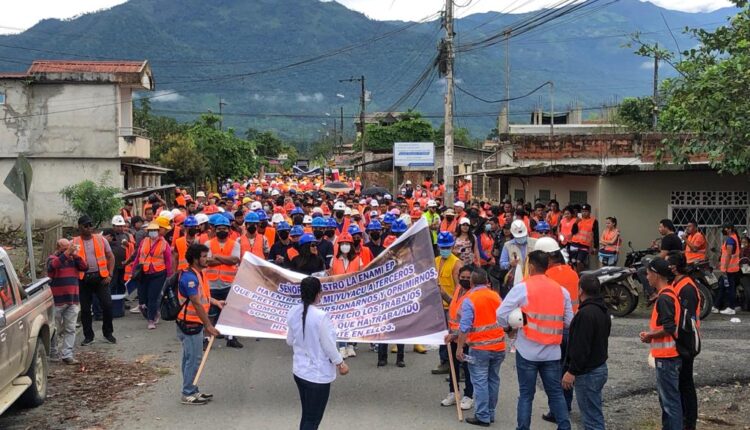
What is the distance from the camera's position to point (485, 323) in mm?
7445

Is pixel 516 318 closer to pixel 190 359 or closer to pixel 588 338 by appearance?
pixel 588 338

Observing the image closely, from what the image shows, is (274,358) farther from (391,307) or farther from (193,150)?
(193,150)

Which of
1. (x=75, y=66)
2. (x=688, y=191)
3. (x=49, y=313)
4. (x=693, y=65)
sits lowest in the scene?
(x=49, y=313)

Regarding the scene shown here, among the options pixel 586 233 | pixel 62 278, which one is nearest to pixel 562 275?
pixel 62 278

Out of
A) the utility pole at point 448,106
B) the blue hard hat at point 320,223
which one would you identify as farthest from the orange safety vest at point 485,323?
the utility pole at point 448,106

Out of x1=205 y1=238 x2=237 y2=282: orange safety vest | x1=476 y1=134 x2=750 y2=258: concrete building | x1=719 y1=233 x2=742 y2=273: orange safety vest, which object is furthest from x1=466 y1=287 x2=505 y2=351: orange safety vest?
x1=476 y1=134 x2=750 y2=258: concrete building

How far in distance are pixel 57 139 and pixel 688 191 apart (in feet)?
79.5

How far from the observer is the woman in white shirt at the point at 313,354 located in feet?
20.3

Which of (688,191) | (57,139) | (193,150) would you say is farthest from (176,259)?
(193,150)

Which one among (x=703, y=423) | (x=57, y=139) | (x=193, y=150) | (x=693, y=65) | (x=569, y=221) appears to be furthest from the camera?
(x=193, y=150)

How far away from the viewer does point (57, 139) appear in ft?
102

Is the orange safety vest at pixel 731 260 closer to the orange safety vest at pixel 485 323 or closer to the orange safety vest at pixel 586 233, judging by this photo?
the orange safety vest at pixel 586 233

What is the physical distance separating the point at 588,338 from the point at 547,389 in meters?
0.75

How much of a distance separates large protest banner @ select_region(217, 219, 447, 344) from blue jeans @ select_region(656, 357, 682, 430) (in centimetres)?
228
